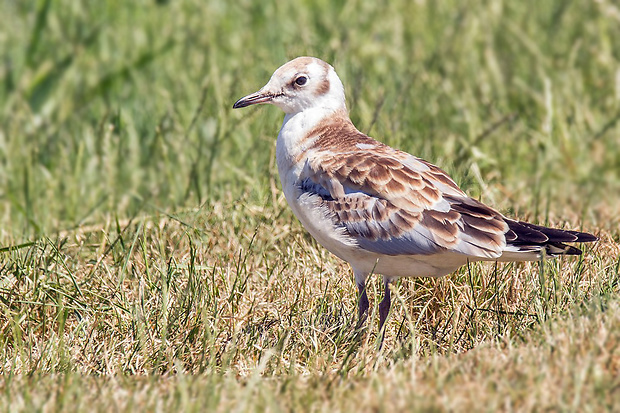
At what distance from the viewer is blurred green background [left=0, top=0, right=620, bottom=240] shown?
679 centimetres

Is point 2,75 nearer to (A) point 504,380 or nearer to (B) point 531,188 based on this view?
(B) point 531,188

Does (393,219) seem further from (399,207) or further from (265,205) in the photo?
(265,205)

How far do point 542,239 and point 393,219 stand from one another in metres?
0.70

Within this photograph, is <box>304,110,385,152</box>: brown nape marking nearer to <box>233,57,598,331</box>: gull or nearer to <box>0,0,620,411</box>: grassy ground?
<box>233,57,598,331</box>: gull

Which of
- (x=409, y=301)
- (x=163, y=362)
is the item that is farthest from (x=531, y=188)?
(x=163, y=362)

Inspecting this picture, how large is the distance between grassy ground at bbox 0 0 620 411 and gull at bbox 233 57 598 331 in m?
0.28

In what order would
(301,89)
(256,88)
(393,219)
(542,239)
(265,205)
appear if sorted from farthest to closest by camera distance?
(256,88), (265,205), (301,89), (393,219), (542,239)

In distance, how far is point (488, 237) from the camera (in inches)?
172

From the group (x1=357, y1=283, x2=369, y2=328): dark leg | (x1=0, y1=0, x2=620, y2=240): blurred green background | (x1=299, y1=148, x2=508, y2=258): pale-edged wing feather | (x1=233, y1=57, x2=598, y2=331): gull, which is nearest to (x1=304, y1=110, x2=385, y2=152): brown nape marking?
(x1=233, y1=57, x2=598, y2=331): gull

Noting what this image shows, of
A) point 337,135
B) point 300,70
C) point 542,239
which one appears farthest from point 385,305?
point 300,70

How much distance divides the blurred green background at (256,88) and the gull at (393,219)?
1.25 metres

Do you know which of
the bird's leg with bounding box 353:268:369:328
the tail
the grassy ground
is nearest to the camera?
the grassy ground

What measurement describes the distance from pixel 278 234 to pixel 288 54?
2.00m

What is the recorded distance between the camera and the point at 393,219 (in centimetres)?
451
